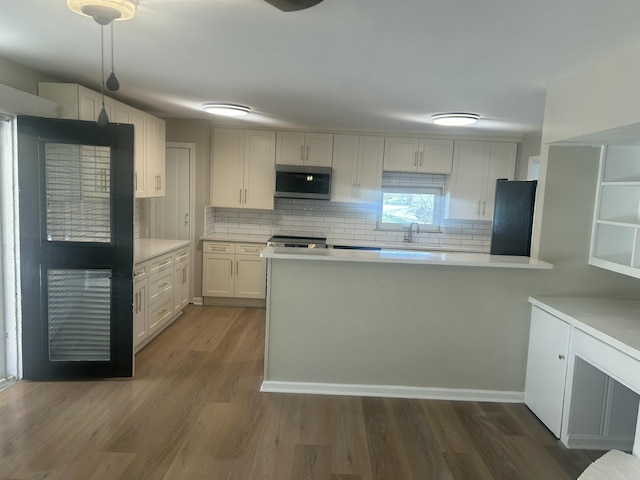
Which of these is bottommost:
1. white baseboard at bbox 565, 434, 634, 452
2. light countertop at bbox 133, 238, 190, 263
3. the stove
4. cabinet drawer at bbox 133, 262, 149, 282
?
white baseboard at bbox 565, 434, 634, 452

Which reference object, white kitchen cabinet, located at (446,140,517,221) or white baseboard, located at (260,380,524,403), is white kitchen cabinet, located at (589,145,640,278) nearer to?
white baseboard, located at (260,380,524,403)

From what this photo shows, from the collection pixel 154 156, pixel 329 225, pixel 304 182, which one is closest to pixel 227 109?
pixel 154 156

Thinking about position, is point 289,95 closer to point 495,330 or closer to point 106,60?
point 106,60

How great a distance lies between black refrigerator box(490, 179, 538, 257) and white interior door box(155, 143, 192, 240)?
3619mm

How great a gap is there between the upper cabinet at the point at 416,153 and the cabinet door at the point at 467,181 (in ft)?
0.39

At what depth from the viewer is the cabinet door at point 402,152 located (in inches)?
207

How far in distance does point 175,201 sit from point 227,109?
1746mm

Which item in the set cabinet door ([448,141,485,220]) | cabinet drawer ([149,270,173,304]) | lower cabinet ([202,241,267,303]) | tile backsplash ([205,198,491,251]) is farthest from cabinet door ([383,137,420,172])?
Result: cabinet drawer ([149,270,173,304])

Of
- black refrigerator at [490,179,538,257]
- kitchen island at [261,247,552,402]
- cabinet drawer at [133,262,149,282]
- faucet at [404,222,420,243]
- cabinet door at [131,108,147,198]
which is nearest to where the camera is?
kitchen island at [261,247,552,402]

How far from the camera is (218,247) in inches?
206

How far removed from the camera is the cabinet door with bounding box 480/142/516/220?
5238 millimetres

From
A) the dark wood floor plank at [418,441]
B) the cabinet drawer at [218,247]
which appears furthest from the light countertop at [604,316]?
the cabinet drawer at [218,247]

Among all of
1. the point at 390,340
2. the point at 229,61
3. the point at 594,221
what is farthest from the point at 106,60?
the point at 594,221

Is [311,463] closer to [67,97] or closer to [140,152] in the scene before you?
[67,97]
